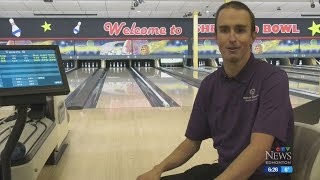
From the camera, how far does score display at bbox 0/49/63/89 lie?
156cm

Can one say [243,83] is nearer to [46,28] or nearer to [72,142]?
[72,142]

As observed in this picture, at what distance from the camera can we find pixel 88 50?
49.0 ft

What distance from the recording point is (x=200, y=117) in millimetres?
1662

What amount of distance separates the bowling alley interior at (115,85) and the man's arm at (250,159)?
6.7 inches

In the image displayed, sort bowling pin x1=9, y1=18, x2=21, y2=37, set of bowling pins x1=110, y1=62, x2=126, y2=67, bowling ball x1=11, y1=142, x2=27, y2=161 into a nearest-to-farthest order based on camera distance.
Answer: bowling ball x1=11, y1=142, x2=27, y2=161 → bowling pin x1=9, y1=18, x2=21, y2=37 → set of bowling pins x1=110, y1=62, x2=126, y2=67

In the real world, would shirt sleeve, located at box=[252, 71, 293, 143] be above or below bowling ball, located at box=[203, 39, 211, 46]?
below

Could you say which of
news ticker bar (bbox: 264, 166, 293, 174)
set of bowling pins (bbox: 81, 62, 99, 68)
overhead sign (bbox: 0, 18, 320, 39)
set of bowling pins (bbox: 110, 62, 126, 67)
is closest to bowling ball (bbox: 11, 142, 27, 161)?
news ticker bar (bbox: 264, 166, 293, 174)

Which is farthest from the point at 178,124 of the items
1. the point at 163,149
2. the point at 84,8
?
the point at 84,8

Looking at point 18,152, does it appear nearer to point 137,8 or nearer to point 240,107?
point 240,107

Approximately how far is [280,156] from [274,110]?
179 mm

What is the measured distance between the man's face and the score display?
0.70m

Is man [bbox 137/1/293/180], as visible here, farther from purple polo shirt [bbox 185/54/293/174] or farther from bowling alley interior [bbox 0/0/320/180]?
bowling alley interior [bbox 0/0/320/180]

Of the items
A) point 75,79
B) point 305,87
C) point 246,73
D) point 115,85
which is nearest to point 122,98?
point 115,85

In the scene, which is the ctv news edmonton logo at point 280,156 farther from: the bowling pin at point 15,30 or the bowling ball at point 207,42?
the bowling pin at point 15,30
